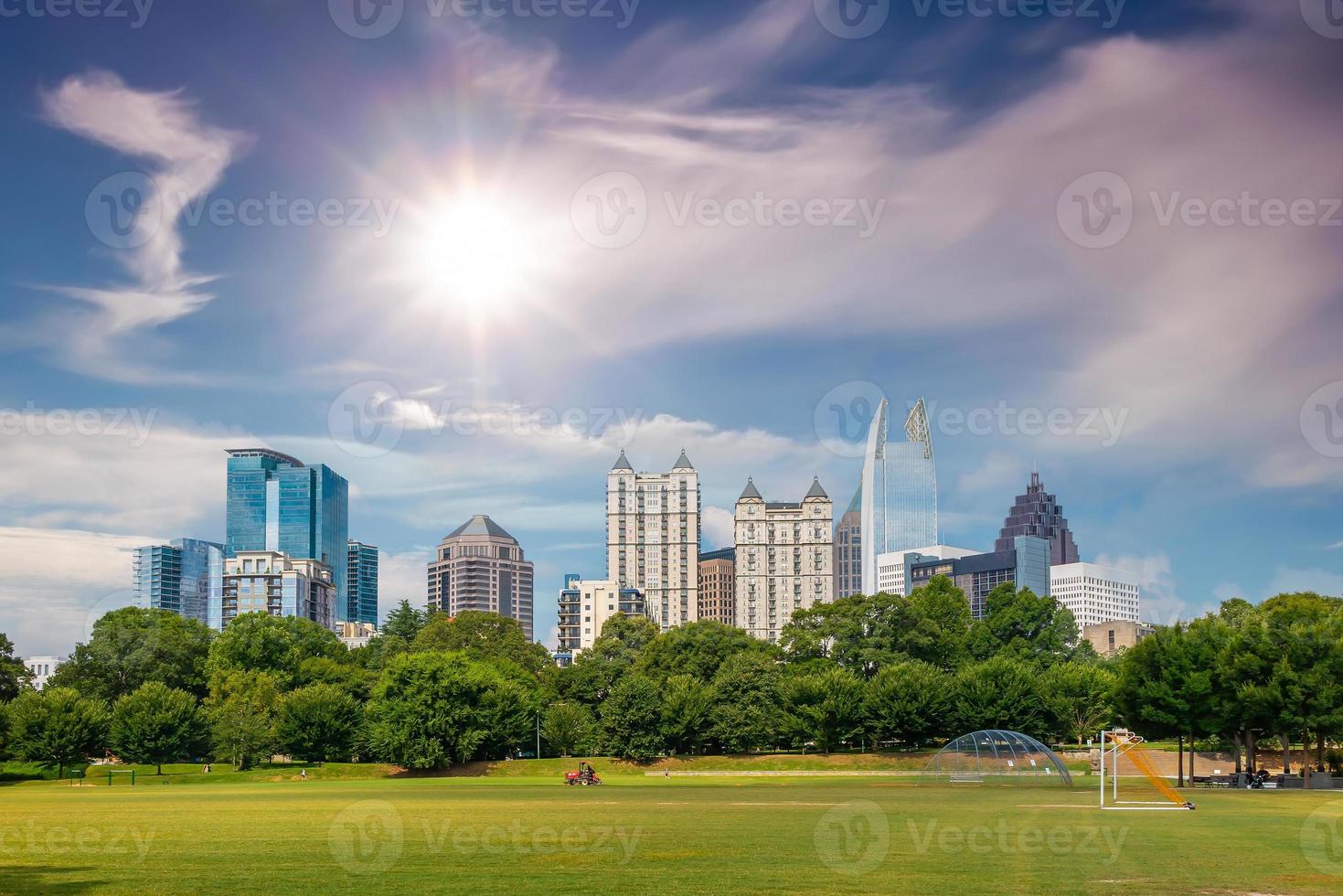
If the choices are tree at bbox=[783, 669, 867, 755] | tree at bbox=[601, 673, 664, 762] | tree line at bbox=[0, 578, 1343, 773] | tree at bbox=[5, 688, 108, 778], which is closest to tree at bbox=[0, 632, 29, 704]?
tree line at bbox=[0, 578, 1343, 773]

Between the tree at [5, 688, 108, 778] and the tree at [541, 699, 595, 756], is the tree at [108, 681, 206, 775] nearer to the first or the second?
the tree at [5, 688, 108, 778]

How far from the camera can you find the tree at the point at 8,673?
109875 mm

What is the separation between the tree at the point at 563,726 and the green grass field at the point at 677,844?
149 feet

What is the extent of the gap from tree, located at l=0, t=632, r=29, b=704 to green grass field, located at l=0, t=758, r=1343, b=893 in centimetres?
5555

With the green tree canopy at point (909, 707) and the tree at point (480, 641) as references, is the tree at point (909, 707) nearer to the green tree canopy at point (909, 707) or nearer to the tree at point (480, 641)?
the green tree canopy at point (909, 707)

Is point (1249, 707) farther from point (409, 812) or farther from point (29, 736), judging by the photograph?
point (29, 736)

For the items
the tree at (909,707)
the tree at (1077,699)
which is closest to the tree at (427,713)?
the tree at (909,707)

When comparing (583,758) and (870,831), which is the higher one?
(870,831)

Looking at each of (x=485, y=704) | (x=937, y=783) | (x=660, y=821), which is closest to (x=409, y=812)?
(x=660, y=821)

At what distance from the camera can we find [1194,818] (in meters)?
43.8

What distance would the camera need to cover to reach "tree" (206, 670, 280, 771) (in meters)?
102

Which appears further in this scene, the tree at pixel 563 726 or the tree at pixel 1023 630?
the tree at pixel 1023 630

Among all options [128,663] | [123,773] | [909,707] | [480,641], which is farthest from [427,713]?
[480,641]

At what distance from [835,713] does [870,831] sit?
67.8 m
